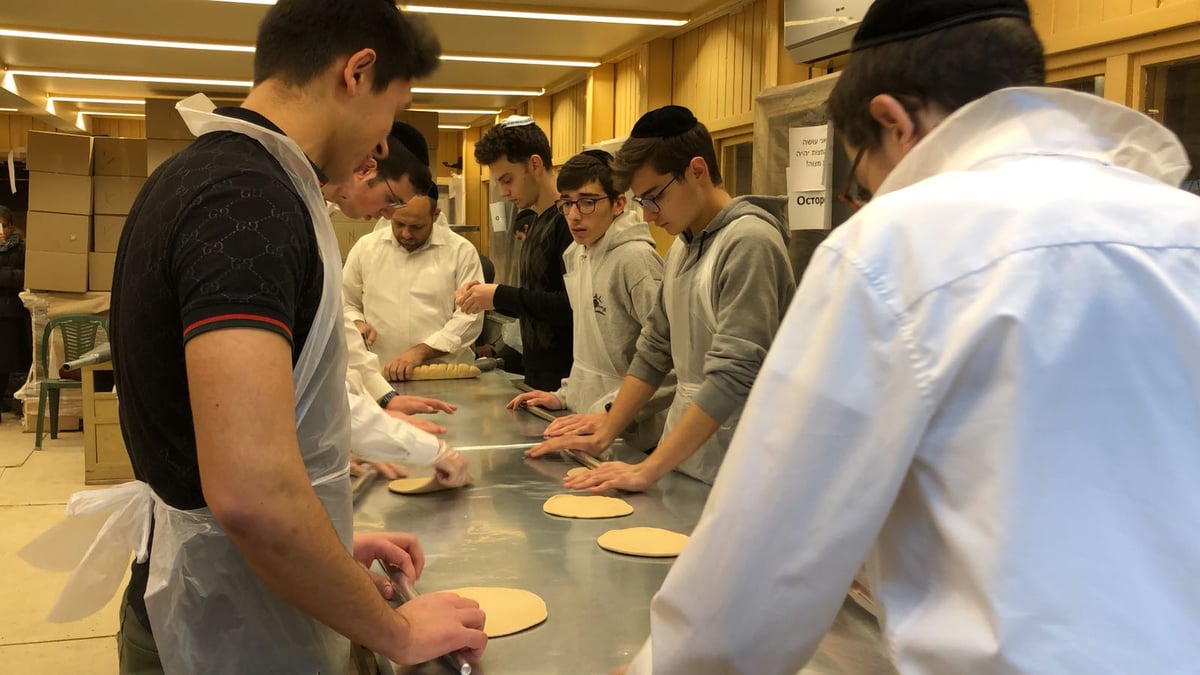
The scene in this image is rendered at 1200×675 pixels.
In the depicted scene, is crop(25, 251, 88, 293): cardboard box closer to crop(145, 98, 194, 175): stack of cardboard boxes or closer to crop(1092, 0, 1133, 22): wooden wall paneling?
crop(145, 98, 194, 175): stack of cardboard boxes

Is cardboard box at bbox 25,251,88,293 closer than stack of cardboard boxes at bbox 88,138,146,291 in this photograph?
Yes

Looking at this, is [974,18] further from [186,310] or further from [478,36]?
[478,36]

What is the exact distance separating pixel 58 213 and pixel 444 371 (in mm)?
4124

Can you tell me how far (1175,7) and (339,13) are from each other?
6.51 ft

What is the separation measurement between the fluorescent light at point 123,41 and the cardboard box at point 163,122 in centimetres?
37

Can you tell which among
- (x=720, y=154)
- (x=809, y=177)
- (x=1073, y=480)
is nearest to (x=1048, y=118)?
(x=1073, y=480)

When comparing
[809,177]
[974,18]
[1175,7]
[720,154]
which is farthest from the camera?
[720,154]

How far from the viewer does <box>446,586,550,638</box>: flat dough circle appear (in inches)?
42.2

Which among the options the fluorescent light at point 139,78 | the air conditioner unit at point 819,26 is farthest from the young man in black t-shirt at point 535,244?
the fluorescent light at point 139,78

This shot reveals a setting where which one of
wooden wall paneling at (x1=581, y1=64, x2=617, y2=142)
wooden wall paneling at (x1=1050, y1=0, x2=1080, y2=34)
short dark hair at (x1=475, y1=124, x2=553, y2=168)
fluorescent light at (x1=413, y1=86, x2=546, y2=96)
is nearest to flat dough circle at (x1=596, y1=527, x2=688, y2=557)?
short dark hair at (x1=475, y1=124, x2=553, y2=168)

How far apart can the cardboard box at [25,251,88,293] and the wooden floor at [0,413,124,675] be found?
1231mm

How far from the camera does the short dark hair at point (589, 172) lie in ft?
7.93

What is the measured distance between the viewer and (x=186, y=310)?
0.78m

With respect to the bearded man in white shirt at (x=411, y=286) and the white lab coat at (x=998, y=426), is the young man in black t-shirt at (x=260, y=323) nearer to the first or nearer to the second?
the white lab coat at (x=998, y=426)
